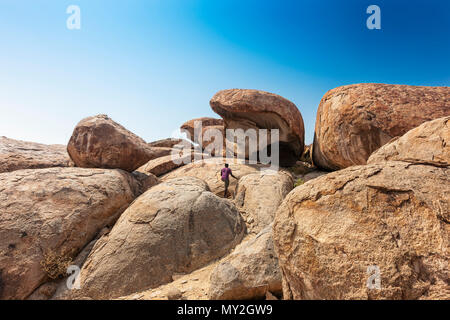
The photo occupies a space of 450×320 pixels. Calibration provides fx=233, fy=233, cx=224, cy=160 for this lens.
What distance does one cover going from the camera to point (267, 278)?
11.3 feet

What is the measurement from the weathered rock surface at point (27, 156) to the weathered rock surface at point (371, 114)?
9.10 m

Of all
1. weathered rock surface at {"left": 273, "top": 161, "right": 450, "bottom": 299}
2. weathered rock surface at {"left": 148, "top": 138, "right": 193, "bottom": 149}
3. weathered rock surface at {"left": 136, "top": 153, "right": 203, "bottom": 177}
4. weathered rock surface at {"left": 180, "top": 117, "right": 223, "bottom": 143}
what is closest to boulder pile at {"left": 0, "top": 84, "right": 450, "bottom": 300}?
weathered rock surface at {"left": 273, "top": 161, "right": 450, "bottom": 299}

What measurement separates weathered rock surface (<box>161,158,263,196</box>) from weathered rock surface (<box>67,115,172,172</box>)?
2931 mm

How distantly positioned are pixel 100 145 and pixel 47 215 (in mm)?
2819

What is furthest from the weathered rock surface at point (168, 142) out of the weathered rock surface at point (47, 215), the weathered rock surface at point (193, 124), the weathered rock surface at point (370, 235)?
the weathered rock surface at point (370, 235)

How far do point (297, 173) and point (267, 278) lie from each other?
26.3ft

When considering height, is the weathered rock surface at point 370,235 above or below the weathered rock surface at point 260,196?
above

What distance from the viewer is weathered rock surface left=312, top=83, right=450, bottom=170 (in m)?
5.92

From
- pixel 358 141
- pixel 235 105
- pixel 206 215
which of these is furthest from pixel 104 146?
pixel 358 141

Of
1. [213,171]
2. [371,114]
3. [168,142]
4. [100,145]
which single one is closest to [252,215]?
[213,171]

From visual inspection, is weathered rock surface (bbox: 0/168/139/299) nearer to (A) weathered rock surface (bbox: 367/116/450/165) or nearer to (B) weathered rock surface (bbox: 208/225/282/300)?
(B) weathered rock surface (bbox: 208/225/282/300)

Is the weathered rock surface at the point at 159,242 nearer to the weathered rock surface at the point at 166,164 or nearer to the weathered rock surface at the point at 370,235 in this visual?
the weathered rock surface at the point at 370,235

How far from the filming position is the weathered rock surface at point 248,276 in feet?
11.2

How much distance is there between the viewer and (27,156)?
782 centimetres
